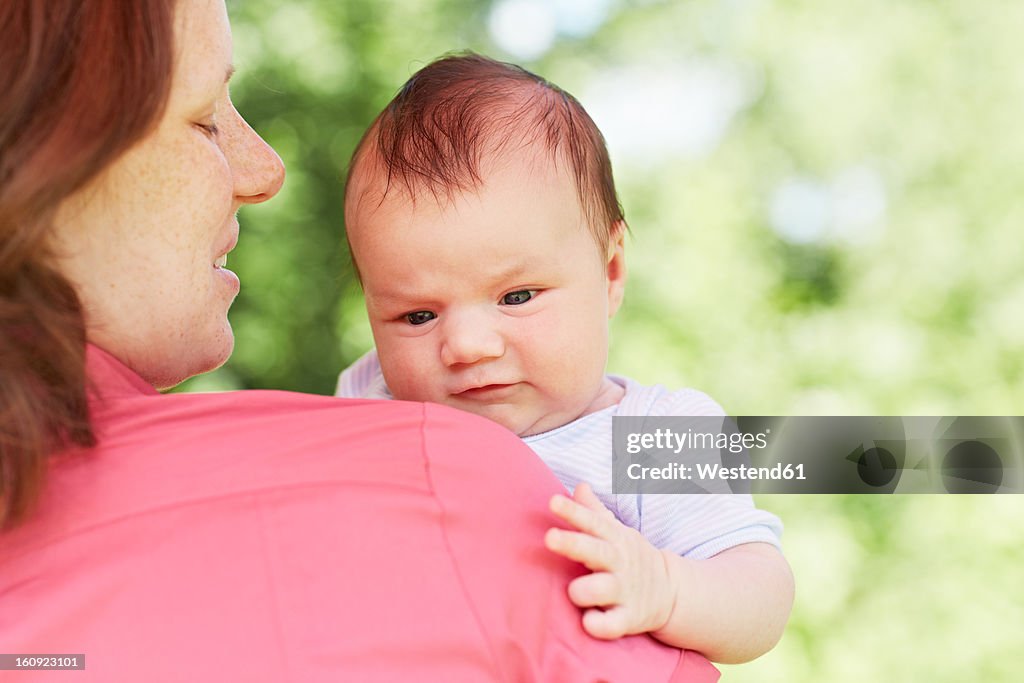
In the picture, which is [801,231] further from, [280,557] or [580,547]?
[280,557]

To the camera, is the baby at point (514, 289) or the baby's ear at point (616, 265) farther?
the baby's ear at point (616, 265)

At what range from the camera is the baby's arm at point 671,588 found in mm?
1011

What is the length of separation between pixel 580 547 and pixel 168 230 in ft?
1.71

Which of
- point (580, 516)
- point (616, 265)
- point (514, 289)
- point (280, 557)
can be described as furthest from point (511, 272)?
point (280, 557)

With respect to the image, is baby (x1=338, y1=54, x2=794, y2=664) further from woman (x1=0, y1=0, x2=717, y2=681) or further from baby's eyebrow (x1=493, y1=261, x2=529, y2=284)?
woman (x1=0, y1=0, x2=717, y2=681)

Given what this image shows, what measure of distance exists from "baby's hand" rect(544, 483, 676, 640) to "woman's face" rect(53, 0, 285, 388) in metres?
0.45

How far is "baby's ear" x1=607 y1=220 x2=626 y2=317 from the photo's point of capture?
5.25ft

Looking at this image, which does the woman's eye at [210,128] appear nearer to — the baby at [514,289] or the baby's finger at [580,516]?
the baby at [514,289]

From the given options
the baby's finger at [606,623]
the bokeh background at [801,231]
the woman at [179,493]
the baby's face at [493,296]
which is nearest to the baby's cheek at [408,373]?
the baby's face at [493,296]

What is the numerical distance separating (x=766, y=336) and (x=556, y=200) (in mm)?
3721

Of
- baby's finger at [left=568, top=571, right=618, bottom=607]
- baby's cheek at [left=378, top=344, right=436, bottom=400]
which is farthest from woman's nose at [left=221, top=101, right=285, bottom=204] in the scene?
baby's finger at [left=568, top=571, right=618, bottom=607]

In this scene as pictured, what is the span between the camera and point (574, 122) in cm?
153

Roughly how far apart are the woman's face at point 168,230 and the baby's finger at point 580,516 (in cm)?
44

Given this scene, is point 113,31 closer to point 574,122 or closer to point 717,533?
point 574,122
